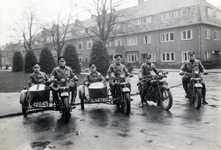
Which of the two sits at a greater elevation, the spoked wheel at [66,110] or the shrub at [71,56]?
the shrub at [71,56]

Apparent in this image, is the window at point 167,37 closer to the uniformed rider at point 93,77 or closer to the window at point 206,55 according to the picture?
the window at point 206,55

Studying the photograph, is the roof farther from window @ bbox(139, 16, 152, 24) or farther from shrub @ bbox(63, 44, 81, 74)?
shrub @ bbox(63, 44, 81, 74)

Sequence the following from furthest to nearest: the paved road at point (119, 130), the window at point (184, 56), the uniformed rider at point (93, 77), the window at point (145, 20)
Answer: the window at point (145, 20)
the window at point (184, 56)
the uniformed rider at point (93, 77)
the paved road at point (119, 130)

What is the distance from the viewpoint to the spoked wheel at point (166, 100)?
6.81m

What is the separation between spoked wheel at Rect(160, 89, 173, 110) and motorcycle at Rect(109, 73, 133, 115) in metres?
1.30

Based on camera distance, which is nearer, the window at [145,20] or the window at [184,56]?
the window at [184,56]

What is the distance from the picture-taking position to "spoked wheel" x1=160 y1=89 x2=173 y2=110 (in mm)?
6811

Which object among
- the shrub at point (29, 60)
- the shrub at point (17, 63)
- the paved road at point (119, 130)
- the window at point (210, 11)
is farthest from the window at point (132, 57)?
the paved road at point (119, 130)

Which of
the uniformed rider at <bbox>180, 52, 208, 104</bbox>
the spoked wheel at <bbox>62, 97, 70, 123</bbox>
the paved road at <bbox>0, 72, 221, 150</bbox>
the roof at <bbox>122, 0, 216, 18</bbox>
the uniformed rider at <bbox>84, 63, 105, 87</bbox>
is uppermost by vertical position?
the roof at <bbox>122, 0, 216, 18</bbox>

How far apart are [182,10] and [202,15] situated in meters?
3.51

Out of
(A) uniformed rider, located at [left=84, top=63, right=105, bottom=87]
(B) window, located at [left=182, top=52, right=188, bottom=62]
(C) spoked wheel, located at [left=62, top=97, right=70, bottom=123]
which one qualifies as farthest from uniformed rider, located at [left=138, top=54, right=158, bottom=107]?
(B) window, located at [left=182, top=52, right=188, bottom=62]

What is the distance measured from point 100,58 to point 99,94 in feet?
41.5

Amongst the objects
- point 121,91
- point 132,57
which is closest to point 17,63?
point 132,57

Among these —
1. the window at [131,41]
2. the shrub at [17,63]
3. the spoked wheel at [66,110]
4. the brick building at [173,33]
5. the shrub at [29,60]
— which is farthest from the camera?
the window at [131,41]
